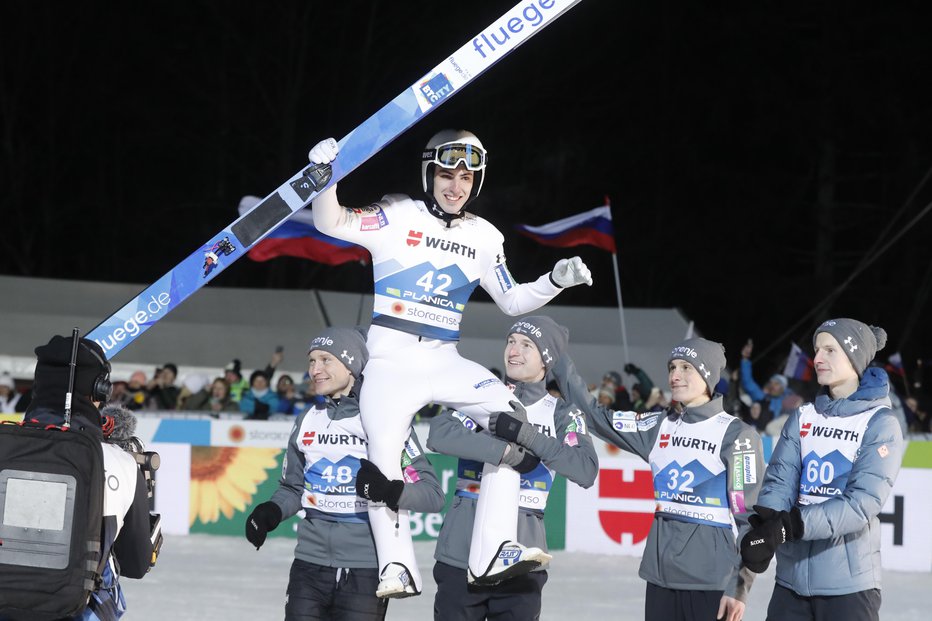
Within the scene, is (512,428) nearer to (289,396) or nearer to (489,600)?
(489,600)

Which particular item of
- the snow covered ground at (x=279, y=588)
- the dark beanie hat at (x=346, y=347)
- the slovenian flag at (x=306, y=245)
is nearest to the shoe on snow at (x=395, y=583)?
the dark beanie hat at (x=346, y=347)

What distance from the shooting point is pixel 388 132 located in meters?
4.76

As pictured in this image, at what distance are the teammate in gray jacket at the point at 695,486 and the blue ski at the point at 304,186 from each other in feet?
4.11

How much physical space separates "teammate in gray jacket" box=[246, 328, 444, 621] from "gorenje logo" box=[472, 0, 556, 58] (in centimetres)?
123

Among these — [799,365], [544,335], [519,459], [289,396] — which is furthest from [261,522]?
[799,365]

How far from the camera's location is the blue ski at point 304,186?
470 centimetres

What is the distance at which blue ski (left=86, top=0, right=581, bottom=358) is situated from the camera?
4703 mm

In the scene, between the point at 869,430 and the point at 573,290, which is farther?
the point at 573,290

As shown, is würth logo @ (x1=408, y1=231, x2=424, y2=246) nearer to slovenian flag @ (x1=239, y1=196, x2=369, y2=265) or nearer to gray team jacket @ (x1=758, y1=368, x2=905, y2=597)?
gray team jacket @ (x1=758, y1=368, x2=905, y2=597)

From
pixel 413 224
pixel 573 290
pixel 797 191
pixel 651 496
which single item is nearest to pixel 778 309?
pixel 797 191

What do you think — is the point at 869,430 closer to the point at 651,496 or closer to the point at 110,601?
the point at 110,601

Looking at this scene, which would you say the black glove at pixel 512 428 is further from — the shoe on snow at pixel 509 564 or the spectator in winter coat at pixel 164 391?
the spectator in winter coat at pixel 164 391

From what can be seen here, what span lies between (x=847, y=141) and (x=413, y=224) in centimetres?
2218

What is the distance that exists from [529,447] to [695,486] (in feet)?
2.58
